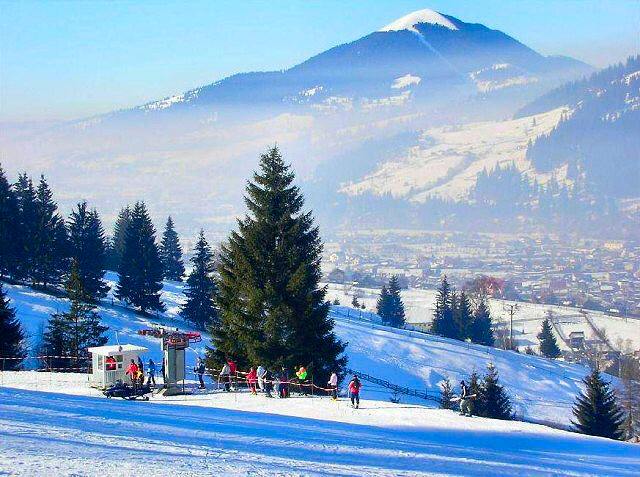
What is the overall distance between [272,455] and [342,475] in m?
1.97

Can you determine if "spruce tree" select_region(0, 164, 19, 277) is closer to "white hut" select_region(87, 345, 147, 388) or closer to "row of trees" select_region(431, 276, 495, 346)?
"white hut" select_region(87, 345, 147, 388)

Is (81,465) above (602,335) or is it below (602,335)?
above

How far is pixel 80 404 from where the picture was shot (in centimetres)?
2084

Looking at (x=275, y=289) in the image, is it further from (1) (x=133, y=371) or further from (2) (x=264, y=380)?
(1) (x=133, y=371)

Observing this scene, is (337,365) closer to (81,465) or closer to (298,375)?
(298,375)

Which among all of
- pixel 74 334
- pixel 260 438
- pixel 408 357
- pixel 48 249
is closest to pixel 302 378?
pixel 260 438

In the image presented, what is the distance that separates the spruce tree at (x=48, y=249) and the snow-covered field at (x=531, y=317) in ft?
189

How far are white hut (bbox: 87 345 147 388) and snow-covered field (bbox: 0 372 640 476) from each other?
5.94 ft

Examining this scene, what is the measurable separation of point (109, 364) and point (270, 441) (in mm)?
11240

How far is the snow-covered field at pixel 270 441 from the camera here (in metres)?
14.2

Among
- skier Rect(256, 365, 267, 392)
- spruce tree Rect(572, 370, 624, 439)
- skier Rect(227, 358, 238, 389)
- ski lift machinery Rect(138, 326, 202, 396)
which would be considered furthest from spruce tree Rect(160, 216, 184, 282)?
skier Rect(256, 365, 267, 392)

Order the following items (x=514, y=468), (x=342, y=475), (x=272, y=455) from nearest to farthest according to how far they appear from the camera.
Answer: (x=342, y=475) → (x=272, y=455) → (x=514, y=468)

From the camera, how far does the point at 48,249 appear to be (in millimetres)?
53938

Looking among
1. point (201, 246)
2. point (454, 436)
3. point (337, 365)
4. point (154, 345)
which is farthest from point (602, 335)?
point (454, 436)
